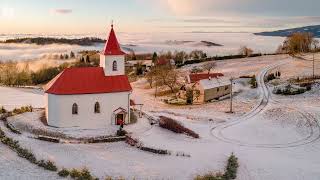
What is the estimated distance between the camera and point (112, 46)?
1921 inches

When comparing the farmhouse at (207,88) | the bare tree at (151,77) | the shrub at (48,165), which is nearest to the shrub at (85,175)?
the shrub at (48,165)

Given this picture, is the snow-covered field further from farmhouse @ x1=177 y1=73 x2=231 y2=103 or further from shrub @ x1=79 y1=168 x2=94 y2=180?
farmhouse @ x1=177 y1=73 x2=231 y2=103

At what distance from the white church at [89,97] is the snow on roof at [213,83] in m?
23.8

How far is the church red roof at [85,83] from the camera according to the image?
45.8 m

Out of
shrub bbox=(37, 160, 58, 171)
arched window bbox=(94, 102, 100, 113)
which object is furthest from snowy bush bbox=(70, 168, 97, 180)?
arched window bbox=(94, 102, 100, 113)

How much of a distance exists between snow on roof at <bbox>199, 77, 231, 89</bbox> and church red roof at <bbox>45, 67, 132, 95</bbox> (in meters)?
23.8

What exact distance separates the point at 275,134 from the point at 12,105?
39326 mm

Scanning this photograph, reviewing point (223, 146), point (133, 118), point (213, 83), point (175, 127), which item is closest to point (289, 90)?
point (213, 83)

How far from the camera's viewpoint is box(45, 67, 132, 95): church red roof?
45769 mm

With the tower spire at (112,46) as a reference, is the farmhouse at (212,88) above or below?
below

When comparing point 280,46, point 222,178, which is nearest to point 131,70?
point 280,46

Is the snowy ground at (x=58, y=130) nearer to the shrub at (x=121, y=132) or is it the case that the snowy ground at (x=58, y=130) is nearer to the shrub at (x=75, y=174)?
the shrub at (x=121, y=132)

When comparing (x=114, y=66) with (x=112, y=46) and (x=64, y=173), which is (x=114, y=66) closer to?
(x=112, y=46)

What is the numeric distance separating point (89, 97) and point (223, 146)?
46.7 feet
